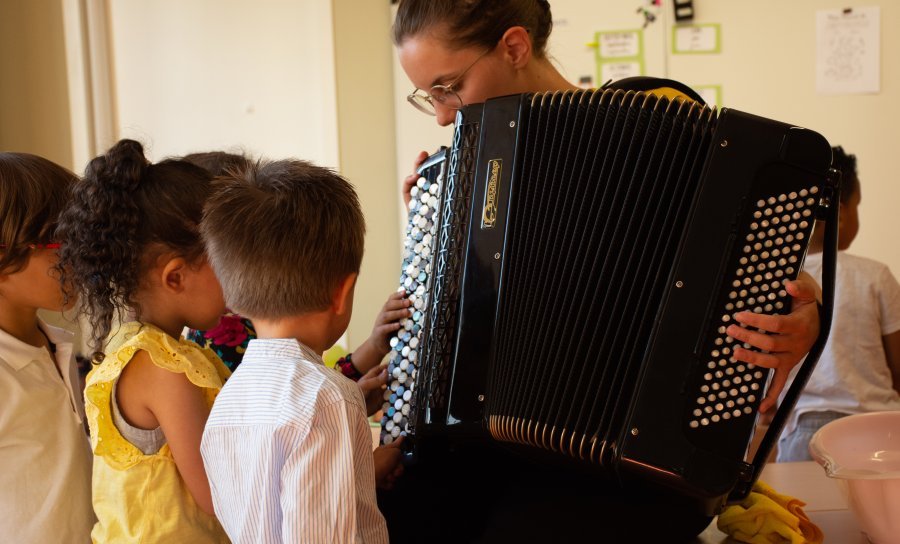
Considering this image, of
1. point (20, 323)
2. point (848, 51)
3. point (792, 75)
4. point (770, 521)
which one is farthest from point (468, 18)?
point (848, 51)

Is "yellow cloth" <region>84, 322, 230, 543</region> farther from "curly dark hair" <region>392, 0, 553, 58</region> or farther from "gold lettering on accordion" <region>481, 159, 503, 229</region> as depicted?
"curly dark hair" <region>392, 0, 553, 58</region>

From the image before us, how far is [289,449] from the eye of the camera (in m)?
1.10

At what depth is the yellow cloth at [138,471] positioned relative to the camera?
1272 millimetres

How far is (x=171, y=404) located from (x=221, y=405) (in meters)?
0.13

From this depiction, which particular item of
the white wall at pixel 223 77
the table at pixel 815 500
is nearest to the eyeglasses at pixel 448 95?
the table at pixel 815 500

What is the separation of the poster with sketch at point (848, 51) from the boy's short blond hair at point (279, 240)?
2.85 meters

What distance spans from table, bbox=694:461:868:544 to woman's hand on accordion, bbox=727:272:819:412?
21.6 inches

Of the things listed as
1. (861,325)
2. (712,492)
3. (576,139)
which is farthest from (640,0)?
(712,492)

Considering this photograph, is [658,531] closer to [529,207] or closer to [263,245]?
[529,207]

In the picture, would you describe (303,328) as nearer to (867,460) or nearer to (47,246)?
(47,246)

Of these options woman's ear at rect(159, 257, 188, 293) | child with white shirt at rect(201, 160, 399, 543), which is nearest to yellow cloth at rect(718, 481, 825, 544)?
child with white shirt at rect(201, 160, 399, 543)

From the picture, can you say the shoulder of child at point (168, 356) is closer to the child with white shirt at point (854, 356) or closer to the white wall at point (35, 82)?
the child with white shirt at point (854, 356)

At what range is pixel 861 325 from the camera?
249 centimetres

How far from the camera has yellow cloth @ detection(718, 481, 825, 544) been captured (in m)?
1.54
